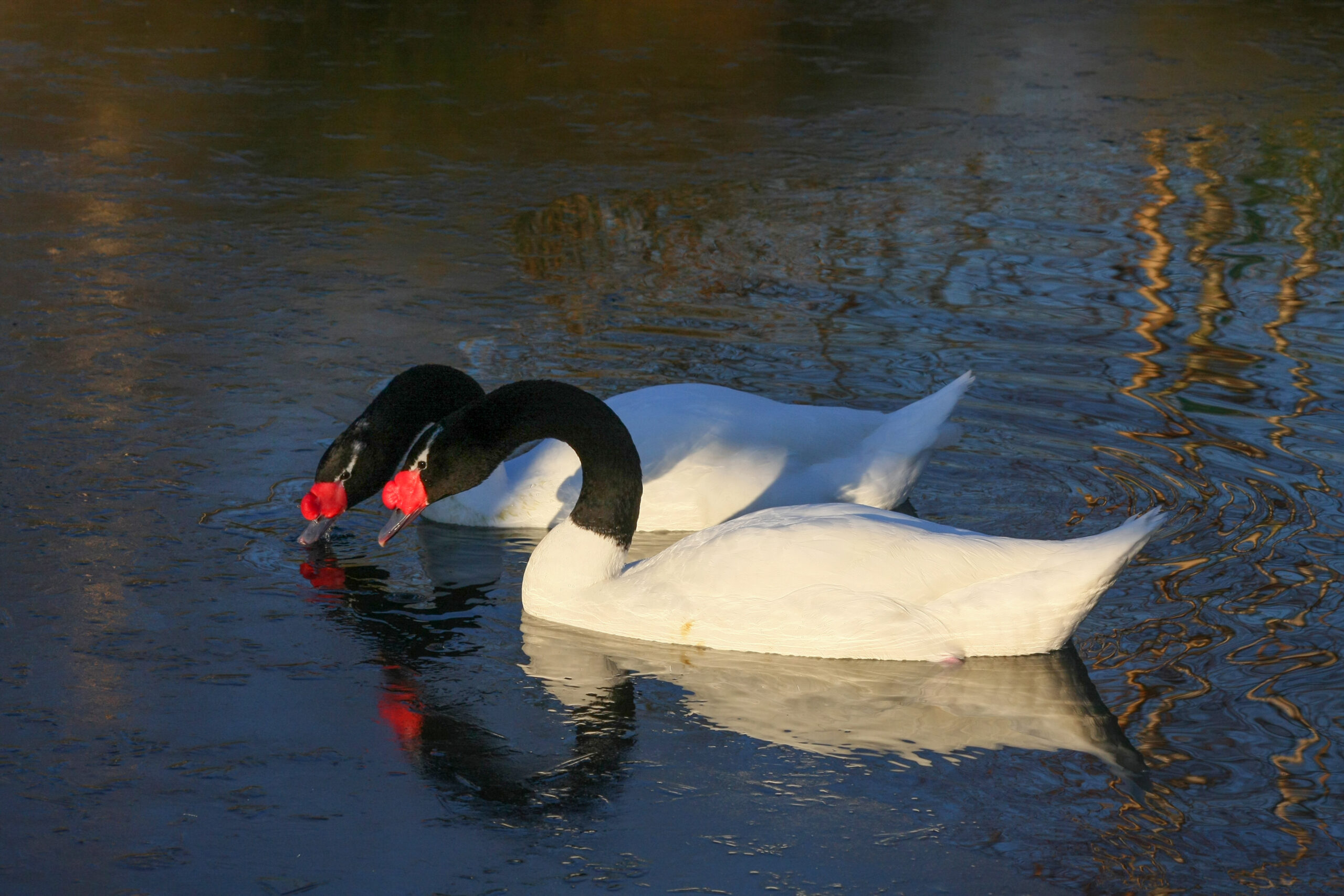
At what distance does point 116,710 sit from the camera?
4.74 m

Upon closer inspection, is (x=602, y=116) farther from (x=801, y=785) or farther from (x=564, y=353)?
(x=801, y=785)

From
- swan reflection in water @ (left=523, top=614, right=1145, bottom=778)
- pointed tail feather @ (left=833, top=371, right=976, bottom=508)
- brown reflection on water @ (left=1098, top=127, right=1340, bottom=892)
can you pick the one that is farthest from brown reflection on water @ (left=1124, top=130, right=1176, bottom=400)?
swan reflection in water @ (left=523, top=614, right=1145, bottom=778)

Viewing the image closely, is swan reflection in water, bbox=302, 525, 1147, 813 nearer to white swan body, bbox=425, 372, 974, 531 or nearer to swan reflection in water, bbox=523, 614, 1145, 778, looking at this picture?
swan reflection in water, bbox=523, 614, 1145, 778

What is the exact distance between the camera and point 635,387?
7.65 metres

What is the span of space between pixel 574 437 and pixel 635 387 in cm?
215

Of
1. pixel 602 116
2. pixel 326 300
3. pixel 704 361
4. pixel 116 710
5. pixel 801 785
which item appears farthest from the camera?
pixel 602 116

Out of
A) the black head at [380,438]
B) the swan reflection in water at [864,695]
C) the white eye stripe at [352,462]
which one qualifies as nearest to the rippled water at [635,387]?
the swan reflection in water at [864,695]

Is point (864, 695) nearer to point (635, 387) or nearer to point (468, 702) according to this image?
point (468, 702)

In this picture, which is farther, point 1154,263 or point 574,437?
point 1154,263

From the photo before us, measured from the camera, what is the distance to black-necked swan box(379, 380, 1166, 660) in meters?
5.01

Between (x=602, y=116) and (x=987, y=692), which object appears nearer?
(x=987, y=692)

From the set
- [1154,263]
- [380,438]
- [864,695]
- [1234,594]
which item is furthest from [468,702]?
[1154,263]

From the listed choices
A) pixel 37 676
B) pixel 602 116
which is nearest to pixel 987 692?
pixel 37 676

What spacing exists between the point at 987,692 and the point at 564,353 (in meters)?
3.69
